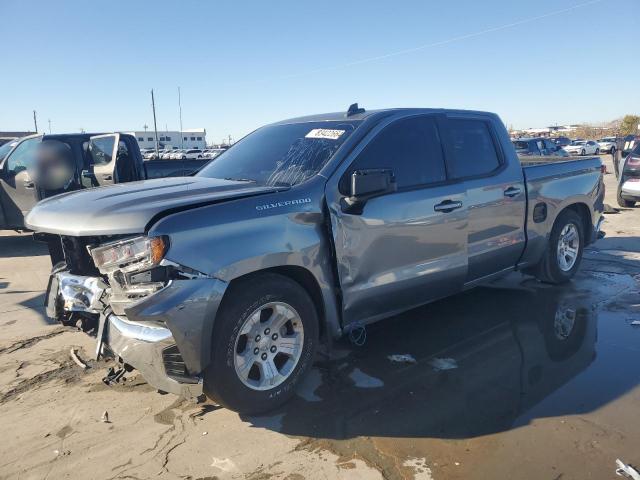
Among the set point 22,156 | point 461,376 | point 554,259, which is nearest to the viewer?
point 461,376

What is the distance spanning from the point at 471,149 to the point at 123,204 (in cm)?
317

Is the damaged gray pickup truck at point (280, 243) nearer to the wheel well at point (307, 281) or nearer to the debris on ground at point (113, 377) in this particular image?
the wheel well at point (307, 281)

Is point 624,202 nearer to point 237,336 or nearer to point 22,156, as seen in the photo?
point 237,336

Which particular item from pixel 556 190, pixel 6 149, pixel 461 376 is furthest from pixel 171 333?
pixel 6 149

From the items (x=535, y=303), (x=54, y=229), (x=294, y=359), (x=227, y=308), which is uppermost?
(x=54, y=229)

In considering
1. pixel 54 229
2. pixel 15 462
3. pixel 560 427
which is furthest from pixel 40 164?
pixel 560 427

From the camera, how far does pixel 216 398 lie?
3195 millimetres

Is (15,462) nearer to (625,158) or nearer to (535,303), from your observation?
(535,303)

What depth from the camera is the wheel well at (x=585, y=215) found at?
618 cm

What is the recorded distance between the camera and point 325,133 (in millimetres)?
4172

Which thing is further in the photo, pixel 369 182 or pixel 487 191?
pixel 487 191

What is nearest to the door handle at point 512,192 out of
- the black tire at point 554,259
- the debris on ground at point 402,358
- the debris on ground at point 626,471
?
the black tire at point 554,259

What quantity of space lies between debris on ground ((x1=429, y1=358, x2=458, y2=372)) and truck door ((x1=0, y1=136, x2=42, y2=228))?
807 cm

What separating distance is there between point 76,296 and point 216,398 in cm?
117
